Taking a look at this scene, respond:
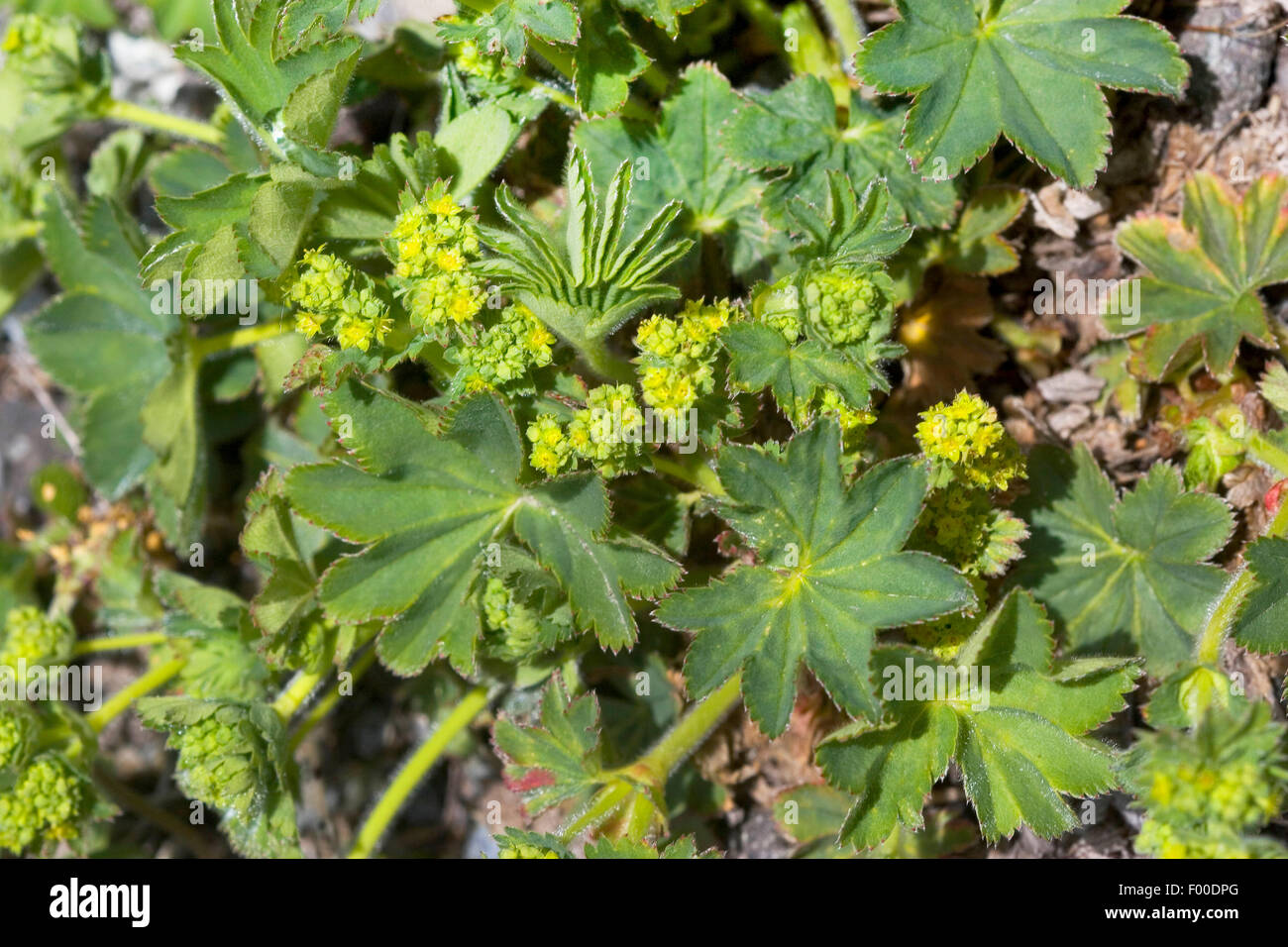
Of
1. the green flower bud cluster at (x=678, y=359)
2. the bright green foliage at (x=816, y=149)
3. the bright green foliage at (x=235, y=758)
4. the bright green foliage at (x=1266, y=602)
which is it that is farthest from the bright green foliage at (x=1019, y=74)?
the bright green foliage at (x=235, y=758)

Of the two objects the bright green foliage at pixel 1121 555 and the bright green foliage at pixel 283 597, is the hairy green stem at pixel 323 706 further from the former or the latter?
the bright green foliage at pixel 1121 555

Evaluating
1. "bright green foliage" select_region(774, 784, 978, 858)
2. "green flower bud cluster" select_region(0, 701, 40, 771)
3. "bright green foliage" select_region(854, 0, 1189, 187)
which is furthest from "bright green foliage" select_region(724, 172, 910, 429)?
"green flower bud cluster" select_region(0, 701, 40, 771)

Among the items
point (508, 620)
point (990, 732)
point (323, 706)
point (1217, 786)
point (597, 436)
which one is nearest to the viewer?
point (1217, 786)

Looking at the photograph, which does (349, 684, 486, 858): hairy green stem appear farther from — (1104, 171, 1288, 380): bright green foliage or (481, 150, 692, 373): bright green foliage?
(1104, 171, 1288, 380): bright green foliage

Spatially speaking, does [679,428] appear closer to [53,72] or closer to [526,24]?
[526,24]

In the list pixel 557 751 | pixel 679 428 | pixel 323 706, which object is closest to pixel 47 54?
pixel 323 706

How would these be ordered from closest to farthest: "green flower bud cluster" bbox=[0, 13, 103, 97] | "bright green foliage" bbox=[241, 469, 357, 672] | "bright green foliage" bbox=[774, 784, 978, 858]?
"bright green foliage" bbox=[241, 469, 357, 672] → "bright green foliage" bbox=[774, 784, 978, 858] → "green flower bud cluster" bbox=[0, 13, 103, 97]
